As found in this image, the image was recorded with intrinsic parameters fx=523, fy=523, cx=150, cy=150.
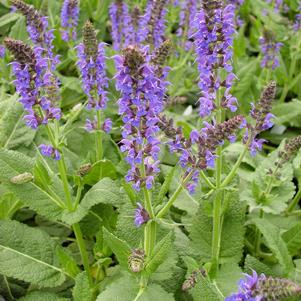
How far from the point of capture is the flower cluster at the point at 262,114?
2.74 m

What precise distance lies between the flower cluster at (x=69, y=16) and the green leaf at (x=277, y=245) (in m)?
2.49

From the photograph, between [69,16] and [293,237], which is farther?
[69,16]

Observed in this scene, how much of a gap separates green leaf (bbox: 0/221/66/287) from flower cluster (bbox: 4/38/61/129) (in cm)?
90

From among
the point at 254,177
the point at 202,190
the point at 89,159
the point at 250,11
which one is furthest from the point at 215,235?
the point at 250,11

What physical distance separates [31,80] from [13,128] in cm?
154

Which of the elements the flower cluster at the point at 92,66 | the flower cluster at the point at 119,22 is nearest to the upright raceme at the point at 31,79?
Answer: the flower cluster at the point at 92,66

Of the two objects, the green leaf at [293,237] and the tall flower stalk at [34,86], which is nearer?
the tall flower stalk at [34,86]

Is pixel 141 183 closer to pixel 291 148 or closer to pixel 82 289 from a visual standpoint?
pixel 82 289

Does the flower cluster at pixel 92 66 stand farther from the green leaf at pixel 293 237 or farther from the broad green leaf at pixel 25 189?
the green leaf at pixel 293 237

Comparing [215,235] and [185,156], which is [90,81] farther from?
[215,235]

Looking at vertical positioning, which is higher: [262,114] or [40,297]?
[262,114]

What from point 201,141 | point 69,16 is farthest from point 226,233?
point 69,16

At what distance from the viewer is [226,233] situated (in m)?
3.49

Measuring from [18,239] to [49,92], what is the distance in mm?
1023
